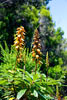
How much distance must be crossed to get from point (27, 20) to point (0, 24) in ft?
7.46

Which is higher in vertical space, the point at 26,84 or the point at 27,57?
the point at 27,57

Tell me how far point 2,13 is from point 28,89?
7415 mm

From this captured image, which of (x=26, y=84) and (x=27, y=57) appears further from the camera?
(x=27, y=57)

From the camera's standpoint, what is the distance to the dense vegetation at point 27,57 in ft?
4.90

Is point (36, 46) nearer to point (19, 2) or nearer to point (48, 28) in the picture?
point (19, 2)

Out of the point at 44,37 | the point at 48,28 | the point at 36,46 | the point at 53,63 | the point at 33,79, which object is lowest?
the point at 33,79

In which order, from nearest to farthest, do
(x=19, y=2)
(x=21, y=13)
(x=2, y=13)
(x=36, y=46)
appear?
(x=36, y=46), (x=2, y=13), (x=21, y=13), (x=19, y=2)

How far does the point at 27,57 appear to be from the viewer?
210 cm

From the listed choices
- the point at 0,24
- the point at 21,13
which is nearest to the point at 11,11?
the point at 21,13

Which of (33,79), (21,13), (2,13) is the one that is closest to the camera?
(33,79)

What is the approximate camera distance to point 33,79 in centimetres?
141

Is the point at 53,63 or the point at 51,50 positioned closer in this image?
the point at 53,63

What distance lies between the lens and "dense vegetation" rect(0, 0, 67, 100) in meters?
1.49

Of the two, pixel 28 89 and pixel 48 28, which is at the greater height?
pixel 48 28
